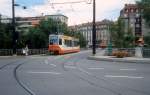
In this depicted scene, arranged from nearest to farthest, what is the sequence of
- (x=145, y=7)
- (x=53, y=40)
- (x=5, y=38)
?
(x=53, y=40) → (x=5, y=38) → (x=145, y=7)

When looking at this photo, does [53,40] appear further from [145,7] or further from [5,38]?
[145,7]

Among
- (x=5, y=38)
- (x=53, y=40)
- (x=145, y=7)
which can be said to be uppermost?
(x=145, y=7)

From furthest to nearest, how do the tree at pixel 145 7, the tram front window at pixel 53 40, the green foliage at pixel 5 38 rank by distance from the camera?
the tree at pixel 145 7 < the green foliage at pixel 5 38 < the tram front window at pixel 53 40

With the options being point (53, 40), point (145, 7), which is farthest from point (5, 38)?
point (145, 7)

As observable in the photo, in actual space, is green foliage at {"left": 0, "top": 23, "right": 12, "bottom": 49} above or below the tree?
below

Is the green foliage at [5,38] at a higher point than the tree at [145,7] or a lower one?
lower

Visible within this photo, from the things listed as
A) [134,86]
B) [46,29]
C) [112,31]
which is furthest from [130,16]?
[134,86]

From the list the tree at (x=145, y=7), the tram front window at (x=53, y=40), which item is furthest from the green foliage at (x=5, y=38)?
the tree at (x=145, y=7)

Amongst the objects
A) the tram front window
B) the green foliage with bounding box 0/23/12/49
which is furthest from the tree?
the green foliage with bounding box 0/23/12/49

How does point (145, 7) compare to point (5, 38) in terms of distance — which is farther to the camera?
point (145, 7)

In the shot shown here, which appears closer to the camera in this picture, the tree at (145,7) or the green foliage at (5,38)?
the green foliage at (5,38)

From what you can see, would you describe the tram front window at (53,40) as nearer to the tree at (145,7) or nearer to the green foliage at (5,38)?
the green foliage at (5,38)

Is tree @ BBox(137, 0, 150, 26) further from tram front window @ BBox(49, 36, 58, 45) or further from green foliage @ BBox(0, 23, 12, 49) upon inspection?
green foliage @ BBox(0, 23, 12, 49)

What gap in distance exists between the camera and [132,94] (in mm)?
12242
